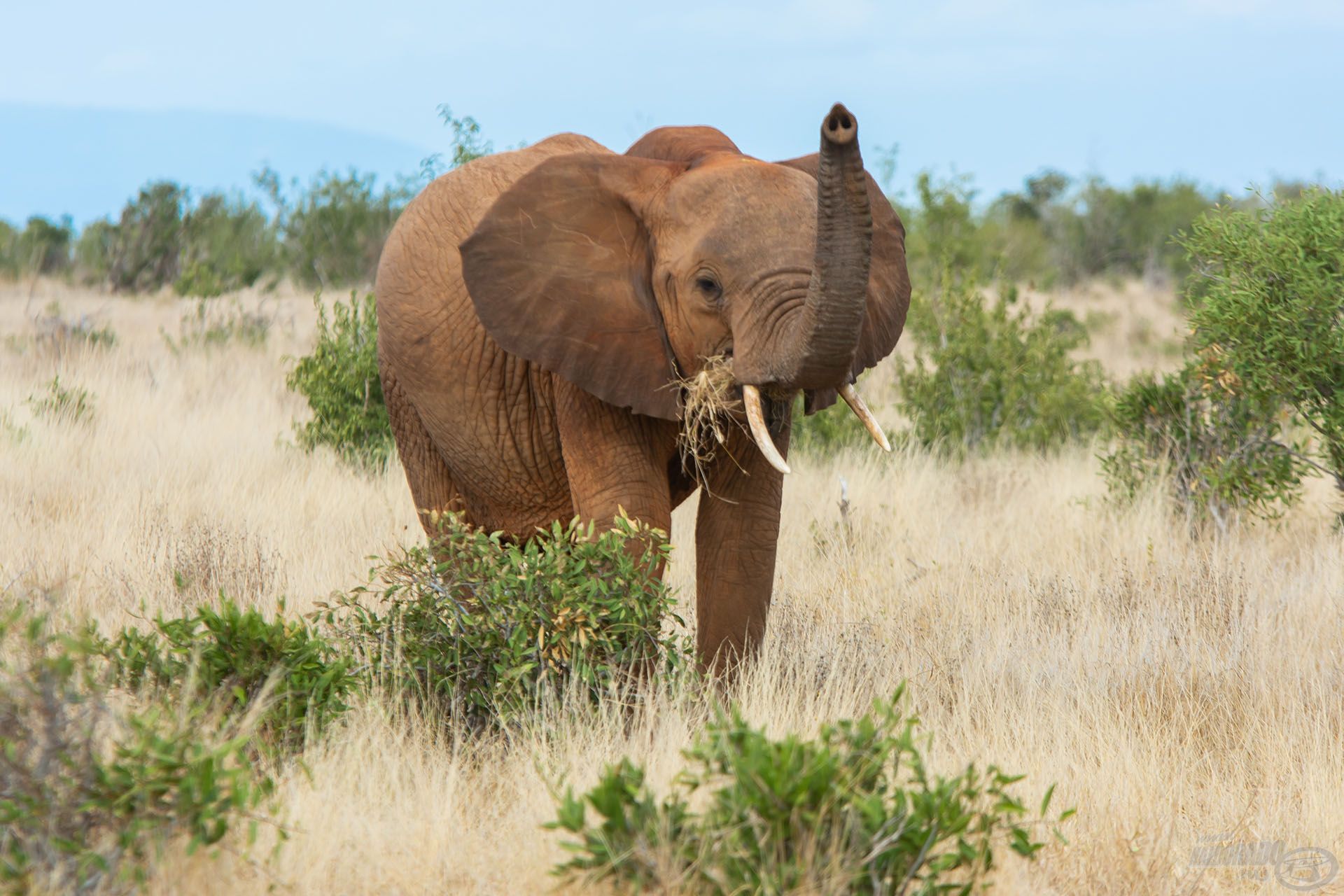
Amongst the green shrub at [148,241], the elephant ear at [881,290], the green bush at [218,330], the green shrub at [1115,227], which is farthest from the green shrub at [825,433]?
the green shrub at [1115,227]

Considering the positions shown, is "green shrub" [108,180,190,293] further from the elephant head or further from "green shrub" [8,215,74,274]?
the elephant head

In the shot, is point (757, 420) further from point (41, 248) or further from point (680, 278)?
point (41, 248)

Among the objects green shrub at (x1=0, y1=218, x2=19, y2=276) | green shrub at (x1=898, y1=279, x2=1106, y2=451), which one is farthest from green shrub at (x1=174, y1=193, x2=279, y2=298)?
green shrub at (x1=898, y1=279, x2=1106, y2=451)

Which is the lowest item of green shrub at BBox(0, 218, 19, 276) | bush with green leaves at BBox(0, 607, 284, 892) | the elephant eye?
bush with green leaves at BBox(0, 607, 284, 892)

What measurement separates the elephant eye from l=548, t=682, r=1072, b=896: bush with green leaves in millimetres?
1486

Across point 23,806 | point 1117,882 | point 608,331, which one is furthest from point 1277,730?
point 23,806

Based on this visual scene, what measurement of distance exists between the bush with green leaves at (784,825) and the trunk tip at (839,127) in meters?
1.45

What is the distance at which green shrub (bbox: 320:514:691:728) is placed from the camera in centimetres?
465

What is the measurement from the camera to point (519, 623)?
4.66 metres

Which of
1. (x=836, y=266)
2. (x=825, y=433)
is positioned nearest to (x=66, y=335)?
(x=825, y=433)

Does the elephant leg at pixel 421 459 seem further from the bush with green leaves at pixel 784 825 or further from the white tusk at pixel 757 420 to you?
the bush with green leaves at pixel 784 825

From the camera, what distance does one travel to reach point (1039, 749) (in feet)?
15.8

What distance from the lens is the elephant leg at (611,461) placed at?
4.88 metres

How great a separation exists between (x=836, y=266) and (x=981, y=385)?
7.83 metres
